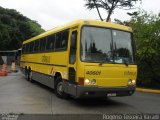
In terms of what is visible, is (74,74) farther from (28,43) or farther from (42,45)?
(28,43)

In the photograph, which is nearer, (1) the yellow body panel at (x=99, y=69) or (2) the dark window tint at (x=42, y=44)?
(1) the yellow body panel at (x=99, y=69)

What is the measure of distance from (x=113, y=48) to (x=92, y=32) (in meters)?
0.95

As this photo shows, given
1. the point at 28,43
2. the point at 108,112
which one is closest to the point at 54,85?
the point at 108,112

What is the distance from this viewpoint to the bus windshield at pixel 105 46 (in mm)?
11117

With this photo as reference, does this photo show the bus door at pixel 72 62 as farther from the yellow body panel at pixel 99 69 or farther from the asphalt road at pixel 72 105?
the asphalt road at pixel 72 105

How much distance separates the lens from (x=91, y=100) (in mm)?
13039

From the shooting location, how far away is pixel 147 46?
19625 mm

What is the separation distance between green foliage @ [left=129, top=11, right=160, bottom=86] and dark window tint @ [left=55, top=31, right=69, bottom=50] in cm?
721

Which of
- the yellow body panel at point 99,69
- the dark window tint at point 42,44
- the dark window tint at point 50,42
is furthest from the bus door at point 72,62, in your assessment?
the dark window tint at point 42,44

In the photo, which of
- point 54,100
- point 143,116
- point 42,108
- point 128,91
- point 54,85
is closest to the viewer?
point 143,116

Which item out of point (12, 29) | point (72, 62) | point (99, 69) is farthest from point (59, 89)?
point (12, 29)

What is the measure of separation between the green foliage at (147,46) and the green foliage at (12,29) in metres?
34.1

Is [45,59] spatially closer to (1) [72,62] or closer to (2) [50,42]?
(2) [50,42]

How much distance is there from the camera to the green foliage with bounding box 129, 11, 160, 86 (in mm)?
19609
